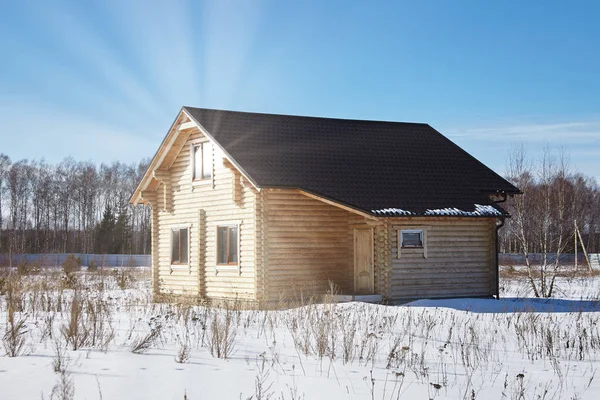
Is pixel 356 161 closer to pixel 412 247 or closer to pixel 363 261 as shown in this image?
pixel 363 261

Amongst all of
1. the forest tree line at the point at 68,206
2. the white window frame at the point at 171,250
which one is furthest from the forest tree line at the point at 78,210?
the white window frame at the point at 171,250

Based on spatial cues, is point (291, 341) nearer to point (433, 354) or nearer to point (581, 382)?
point (433, 354)

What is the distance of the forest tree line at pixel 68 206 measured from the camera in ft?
228

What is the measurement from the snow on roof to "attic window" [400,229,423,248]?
2.48 feet

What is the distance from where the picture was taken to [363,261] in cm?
2198

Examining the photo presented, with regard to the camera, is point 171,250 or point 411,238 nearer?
point 411,238

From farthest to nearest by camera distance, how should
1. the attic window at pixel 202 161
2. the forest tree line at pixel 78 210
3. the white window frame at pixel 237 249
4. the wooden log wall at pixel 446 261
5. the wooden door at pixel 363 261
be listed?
1. the forest tree line at pixel 78 210
2. the attic window at pixel 202 161
3. the wooden door at pixel 363 261
4. the white window frame at pixel 237 249
5. the wooden log wall at pixel 446 261


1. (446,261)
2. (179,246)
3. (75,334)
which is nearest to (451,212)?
(446,261)

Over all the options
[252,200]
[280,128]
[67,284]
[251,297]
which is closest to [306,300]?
[251,297]

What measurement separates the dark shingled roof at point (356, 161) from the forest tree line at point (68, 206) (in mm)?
44852

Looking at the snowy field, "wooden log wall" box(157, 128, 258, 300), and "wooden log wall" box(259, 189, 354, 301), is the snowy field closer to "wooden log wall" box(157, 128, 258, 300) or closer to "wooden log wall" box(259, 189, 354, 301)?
"wooden log wall" box(259, 189, 354, 301)

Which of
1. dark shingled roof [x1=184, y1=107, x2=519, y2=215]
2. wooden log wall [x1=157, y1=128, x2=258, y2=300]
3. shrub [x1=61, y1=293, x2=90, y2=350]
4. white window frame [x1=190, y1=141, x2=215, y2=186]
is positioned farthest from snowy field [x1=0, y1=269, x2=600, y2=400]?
white window frame [x1=190, y1=141, x2=215, y2=186]

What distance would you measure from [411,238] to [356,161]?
3.49 m

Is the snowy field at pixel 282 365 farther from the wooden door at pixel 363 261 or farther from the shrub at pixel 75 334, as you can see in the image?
the wooden door at pixel 363 261
